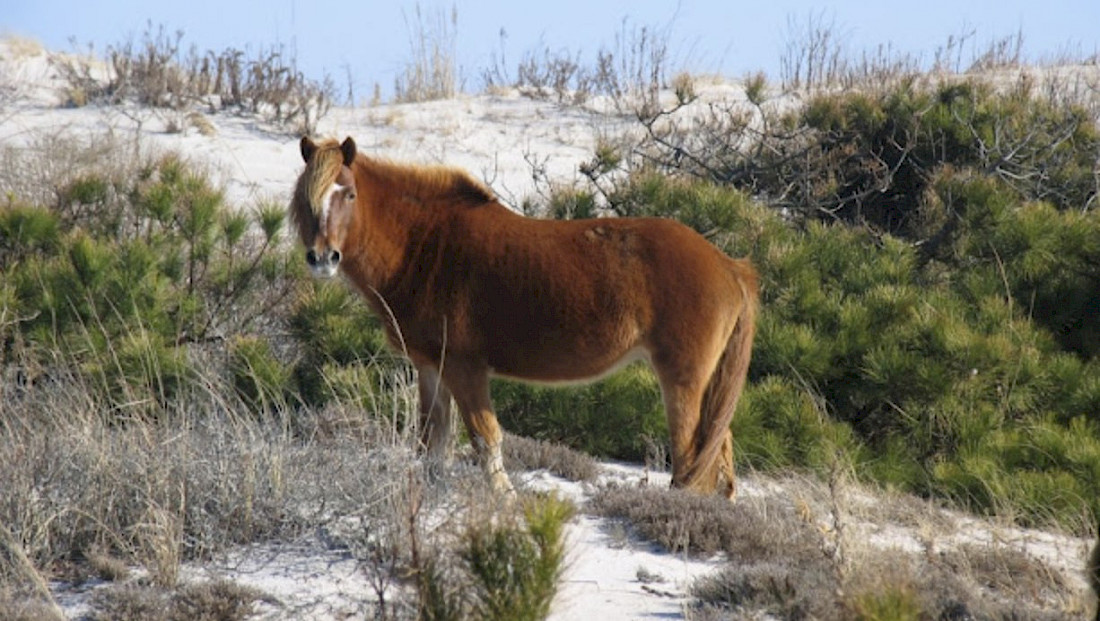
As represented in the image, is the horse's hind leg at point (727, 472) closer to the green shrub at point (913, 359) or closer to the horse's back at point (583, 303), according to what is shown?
the horse's back at point (583, 303)

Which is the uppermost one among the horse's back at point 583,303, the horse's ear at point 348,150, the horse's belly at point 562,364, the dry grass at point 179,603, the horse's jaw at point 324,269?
the horse's ear at point 348,150

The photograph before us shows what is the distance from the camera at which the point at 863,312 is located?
11164 mm

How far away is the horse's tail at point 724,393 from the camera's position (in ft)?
25.4

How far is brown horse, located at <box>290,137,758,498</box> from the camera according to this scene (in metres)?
7.53

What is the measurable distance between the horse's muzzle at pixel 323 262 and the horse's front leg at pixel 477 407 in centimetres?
79

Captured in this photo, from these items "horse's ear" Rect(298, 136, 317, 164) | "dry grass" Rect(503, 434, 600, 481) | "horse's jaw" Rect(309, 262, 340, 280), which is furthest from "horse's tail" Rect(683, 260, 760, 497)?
"horse's ear" Rect(298, 136, 317, 164)

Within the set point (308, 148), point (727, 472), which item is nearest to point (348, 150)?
point (308, 148)

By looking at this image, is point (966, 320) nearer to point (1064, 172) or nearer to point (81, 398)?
point (1064, 172)

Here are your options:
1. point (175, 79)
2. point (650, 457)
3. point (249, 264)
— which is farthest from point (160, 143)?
point (650, 457)

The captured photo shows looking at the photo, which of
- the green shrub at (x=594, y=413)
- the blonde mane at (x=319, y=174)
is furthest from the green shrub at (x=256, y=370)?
the blonde mane at (x=319, y=174)

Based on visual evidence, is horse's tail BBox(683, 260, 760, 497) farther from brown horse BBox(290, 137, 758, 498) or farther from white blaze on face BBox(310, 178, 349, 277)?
white blaze on face BBox(310, 178, 349, 277)

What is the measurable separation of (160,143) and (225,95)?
2038mm

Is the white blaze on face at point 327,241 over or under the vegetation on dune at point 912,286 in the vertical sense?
over

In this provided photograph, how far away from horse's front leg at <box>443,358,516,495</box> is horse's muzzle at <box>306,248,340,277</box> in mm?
787
